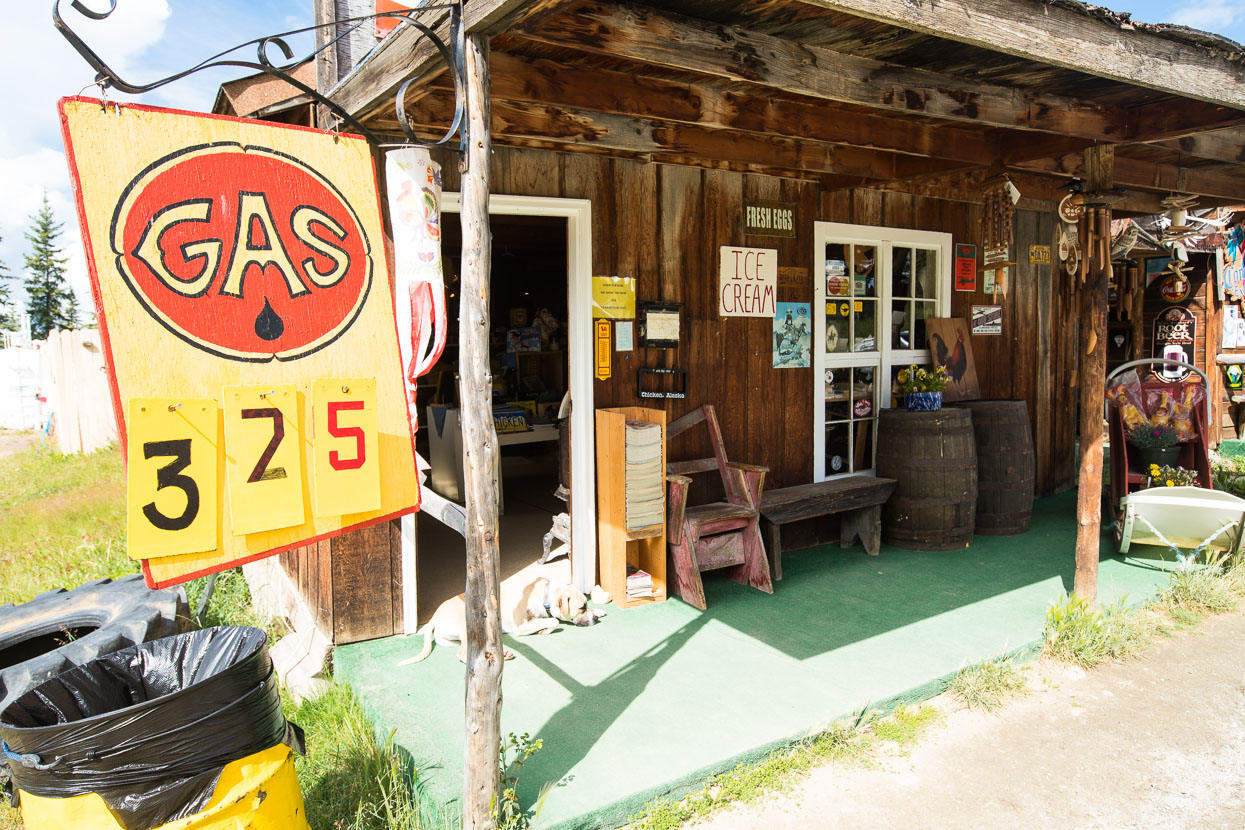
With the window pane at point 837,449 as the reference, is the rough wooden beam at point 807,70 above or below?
above

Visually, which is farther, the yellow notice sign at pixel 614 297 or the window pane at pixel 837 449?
the window pane at pixel 837 449

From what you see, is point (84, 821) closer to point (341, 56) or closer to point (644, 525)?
point (644, 525)

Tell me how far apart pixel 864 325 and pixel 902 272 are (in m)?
0.63

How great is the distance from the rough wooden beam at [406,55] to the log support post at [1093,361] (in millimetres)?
3566

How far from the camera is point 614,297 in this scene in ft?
15.2

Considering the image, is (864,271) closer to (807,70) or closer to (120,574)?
(807,70)

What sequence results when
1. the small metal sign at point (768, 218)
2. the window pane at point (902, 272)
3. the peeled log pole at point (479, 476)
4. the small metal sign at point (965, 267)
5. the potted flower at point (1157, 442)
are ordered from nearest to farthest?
the peeled log pole at point (479, 476)
the small metal sign at point (768, 218)
the potted flower at point (1157, 442)
the window pane at point (902, 272)
the small metal sign at point (965, 267)

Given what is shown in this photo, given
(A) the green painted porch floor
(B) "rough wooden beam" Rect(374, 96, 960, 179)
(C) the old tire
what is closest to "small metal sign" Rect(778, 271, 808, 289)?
(B) "rough wooden beam" Rect(374, 96, 960, 179)

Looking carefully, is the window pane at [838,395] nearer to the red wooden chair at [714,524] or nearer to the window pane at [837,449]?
the window pane at [837,449]

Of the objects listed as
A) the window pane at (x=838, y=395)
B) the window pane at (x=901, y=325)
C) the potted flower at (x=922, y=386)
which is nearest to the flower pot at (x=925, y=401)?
the potted flower at (x=922, y=386)

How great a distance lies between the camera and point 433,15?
2578 mm

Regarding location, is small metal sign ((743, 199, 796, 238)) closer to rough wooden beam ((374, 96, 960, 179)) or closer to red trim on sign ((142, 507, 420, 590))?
rough wooden beam ((374, 96, 960, 179))

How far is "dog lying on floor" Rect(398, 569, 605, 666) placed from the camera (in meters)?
3.92

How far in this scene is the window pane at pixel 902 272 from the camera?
617 centimetres
